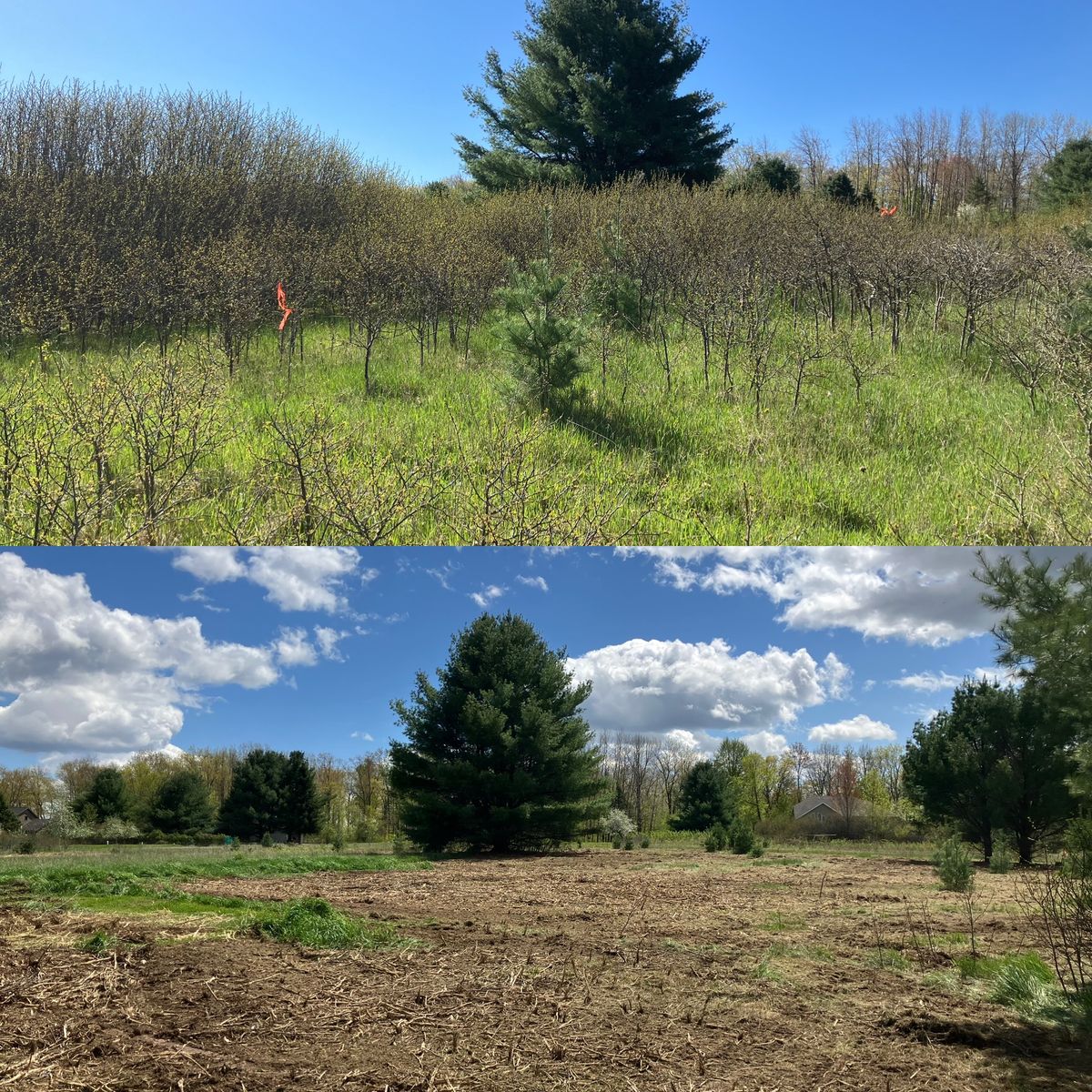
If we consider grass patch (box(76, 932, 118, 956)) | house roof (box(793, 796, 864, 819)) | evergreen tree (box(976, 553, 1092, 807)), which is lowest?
house roof (box(793, 796, 864, 819))

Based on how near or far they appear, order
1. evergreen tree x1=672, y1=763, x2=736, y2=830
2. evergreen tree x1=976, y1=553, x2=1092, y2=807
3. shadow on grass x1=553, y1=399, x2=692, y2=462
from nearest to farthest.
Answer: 1. evergreen tree x1=976, y1=553, x2=1092, y2=807
2. shadow on grass x1=553, y1=399, x2=692, y2=462
3. evergreen tree x1=672, y1=763, x2=736, y2=830

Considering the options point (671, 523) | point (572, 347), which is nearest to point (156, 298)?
point (572, 347)

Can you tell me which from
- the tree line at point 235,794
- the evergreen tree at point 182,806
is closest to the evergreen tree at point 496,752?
the tree line at point 235,794

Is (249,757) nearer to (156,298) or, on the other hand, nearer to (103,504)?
(156,298)

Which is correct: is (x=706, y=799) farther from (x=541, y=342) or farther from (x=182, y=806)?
(x=541, y=342)

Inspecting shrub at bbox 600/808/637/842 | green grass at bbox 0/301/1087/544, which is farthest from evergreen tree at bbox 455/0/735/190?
shrub at bbox 600/808/637/842

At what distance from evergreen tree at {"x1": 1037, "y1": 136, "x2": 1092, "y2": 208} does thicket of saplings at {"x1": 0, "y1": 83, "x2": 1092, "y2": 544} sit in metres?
6.18

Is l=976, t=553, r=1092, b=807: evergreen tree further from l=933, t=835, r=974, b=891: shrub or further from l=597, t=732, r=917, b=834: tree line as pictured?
l=597, t=732, r=917, b=834: tree line

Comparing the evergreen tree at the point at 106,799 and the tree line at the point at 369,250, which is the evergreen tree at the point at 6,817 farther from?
the tree line at the point at 369,250

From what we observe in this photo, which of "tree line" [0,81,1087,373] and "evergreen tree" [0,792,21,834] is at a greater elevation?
"tree line" [0,81,1087,373]

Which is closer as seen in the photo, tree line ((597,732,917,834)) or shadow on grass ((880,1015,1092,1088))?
shadow on grass ((880,1015,1092,1088))

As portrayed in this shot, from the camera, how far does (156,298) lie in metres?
14.8

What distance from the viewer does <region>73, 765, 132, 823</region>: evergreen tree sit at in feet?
81.8

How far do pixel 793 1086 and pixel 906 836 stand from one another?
2036 cm
